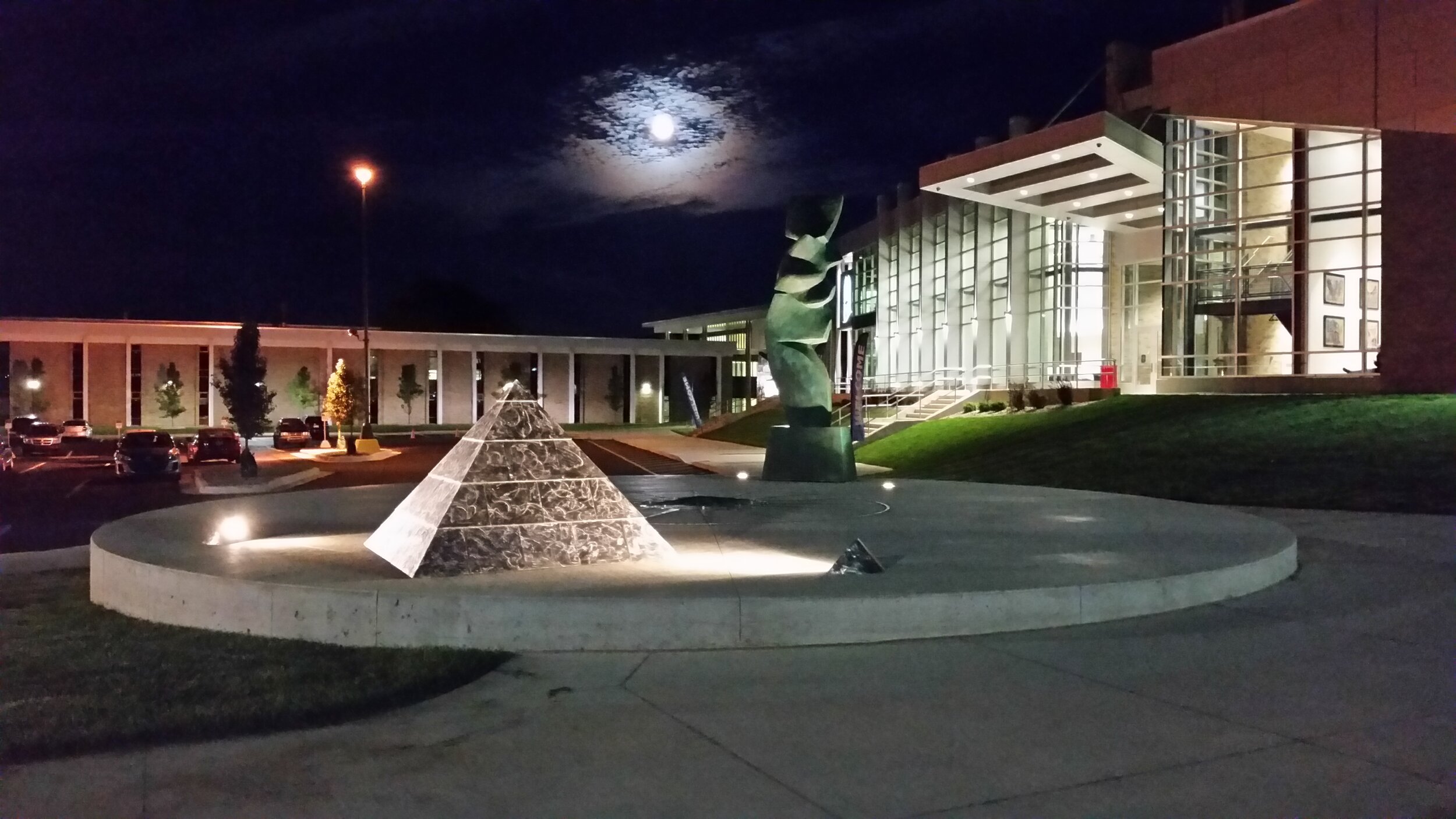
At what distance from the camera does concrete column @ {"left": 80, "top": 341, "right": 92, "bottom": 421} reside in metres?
67.0

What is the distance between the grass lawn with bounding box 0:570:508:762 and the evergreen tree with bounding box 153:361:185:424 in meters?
63.5

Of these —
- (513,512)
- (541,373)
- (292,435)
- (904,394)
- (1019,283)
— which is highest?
(1019,283)

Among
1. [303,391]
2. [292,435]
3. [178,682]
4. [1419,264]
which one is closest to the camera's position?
[178,682]

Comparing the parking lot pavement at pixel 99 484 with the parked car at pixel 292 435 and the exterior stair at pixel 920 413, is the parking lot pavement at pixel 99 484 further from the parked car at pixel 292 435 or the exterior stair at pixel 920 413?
the exterior stair at pixel 920 413

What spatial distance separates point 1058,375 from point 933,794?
42209 millimetres

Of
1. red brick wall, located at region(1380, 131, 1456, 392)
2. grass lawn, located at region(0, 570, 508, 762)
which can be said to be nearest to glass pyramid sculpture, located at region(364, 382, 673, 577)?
grass lawn, located at region(0, 570, 508, 762)

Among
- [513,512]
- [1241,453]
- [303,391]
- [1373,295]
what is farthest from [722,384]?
[513,512]

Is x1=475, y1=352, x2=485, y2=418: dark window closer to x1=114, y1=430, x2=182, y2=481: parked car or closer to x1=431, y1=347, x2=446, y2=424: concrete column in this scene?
x1=431, y1=347, x2=446, y2=424: concrete column

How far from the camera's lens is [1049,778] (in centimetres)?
502

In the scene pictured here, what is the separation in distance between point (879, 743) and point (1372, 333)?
3051cm

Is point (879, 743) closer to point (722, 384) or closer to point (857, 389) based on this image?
point (857, 389)

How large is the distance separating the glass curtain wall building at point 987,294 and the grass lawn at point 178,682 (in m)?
38.9

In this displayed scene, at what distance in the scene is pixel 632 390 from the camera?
80625mm

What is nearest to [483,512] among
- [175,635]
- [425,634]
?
[425,634]
